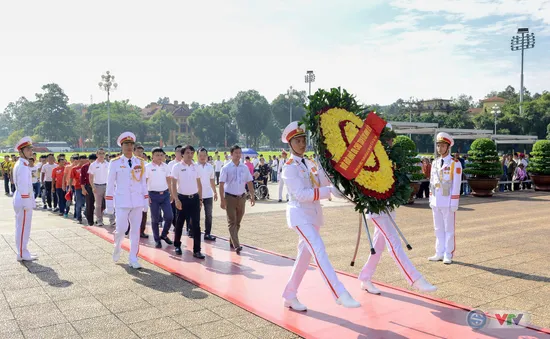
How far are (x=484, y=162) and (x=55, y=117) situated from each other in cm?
10010

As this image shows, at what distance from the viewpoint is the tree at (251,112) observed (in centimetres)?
9269

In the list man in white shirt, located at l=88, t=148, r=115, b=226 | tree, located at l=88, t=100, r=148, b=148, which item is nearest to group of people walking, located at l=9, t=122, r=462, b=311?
man in white shirt, located at l=88, t=148, r=115, b=226

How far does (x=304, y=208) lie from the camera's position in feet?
15.6

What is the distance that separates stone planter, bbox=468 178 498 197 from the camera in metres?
17.5

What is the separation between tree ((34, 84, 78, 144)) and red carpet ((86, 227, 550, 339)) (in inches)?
4063

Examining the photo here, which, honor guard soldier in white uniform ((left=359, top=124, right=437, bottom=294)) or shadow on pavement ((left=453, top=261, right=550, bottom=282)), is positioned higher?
honor guard soldier in white uniform ((left=359, top=124, right=437, bottom=294))

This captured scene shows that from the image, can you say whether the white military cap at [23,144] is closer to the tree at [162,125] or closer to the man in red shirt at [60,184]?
the man in red shirt at [60,184]

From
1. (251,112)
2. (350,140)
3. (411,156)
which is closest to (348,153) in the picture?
(350,140)

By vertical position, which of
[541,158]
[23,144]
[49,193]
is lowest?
[49,193]

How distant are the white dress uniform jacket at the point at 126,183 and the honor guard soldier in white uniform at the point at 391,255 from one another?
→ 358 centimetres

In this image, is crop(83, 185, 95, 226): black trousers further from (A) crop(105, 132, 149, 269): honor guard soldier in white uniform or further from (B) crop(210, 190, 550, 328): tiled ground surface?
(A) crop(105, 132, 149, 269): honor guard soldier in white uniform

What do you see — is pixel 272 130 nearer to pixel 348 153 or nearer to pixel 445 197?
pixel 445 197

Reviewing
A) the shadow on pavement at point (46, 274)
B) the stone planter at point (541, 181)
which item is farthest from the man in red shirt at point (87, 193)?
the stone planter at point (541, 181)

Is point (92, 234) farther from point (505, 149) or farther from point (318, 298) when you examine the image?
point (505, 149)
